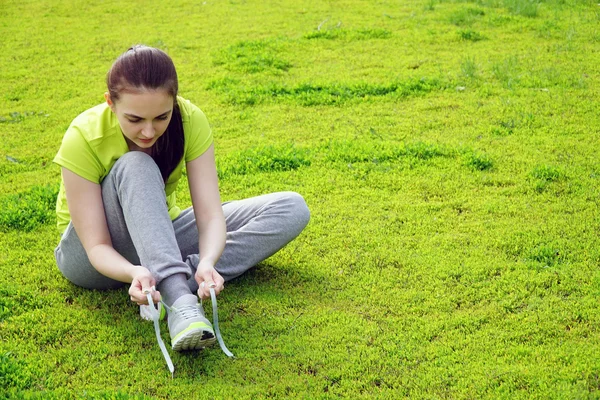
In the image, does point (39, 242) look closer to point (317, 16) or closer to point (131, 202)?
point (131, 202)

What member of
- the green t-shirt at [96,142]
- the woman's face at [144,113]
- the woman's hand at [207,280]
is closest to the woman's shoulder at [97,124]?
the green t-shirt at [96,142]

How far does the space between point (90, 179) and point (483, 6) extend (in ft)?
26.1

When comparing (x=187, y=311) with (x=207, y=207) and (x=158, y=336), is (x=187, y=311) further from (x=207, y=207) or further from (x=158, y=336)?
(x=207, y=207)

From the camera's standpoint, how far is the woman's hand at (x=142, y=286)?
124 inches

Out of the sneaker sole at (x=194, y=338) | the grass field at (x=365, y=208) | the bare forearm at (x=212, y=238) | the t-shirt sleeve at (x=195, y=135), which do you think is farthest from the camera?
the t-shirt sleeve at (x=195, y=135)

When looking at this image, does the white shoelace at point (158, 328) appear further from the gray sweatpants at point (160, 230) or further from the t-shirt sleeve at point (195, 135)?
the t-shirt sleeve at point (195, 135)

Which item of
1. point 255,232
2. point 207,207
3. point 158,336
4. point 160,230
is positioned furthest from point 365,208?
point 158,336

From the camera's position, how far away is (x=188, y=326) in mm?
3148

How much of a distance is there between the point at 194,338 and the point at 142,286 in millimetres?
313

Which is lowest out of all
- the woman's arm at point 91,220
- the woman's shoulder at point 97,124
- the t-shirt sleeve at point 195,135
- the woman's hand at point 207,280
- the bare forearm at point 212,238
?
the woman's hand at point 207,280

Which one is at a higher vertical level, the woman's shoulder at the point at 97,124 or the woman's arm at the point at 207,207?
the woman's shoulder at the point at 97,124

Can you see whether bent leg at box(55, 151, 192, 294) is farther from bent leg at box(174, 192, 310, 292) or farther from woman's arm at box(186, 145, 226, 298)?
bent leg at box(174, 192, 310, 292)

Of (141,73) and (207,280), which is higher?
(141,73)

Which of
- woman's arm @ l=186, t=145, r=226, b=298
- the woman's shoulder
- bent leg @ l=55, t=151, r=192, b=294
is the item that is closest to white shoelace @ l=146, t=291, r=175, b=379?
bent leg @ l=55, t=151, r=192, b=294
